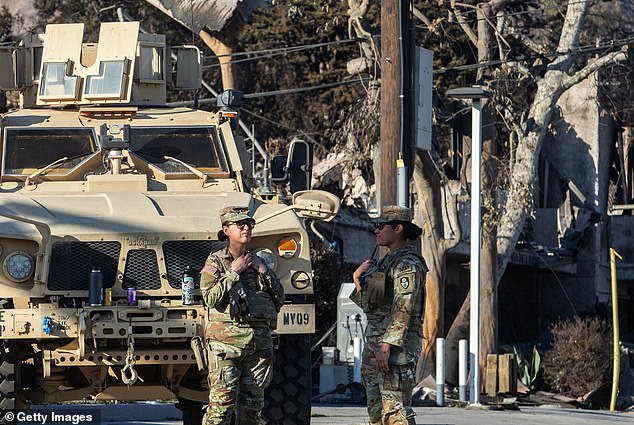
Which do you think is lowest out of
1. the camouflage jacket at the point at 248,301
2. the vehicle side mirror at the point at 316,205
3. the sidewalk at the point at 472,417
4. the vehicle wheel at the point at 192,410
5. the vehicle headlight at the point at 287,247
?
the sidewalk at the point at 472,417

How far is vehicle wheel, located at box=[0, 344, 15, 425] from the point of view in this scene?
10078 mm

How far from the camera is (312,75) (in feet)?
112

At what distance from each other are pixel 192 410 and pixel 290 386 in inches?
45.1

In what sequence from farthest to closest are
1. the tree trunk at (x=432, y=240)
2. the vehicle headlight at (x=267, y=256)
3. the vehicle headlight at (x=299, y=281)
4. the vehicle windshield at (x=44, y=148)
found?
the tree trunk at (x=432, y=240) → the vehicle windshield at (x=44, y=148) → the vehicle headlight at (x=299, y=281) → the vehicle headlight at (x=267, y=256)

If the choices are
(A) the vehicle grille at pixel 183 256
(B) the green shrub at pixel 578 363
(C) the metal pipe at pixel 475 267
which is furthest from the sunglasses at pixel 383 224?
(B) the green shrub at pixel 578 363

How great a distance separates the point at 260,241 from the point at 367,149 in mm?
15096

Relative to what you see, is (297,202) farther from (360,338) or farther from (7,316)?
(360,338)

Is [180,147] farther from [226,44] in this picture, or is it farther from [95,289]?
[226,44]

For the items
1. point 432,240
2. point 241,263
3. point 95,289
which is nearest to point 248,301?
point 241,263

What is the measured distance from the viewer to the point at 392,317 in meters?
9.34

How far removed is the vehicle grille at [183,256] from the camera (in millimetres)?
10297

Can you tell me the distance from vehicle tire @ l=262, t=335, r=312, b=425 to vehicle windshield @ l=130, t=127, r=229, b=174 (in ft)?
5.99

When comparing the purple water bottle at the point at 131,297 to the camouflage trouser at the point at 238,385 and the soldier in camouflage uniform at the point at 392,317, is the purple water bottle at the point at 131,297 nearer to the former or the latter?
the camouflage trouser at the point at 238,385

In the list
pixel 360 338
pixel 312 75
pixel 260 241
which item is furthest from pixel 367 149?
pixel 260 241
